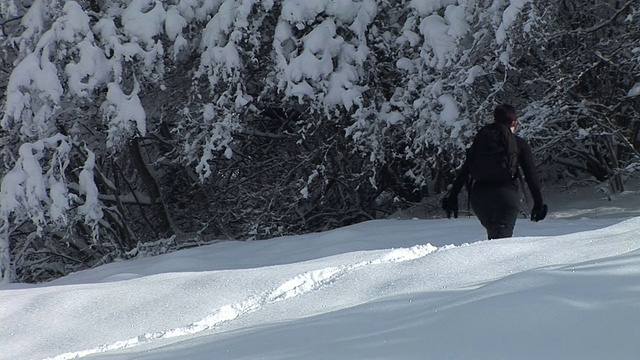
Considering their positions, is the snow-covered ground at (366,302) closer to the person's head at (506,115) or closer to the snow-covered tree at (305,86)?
the person's head at (506,115)

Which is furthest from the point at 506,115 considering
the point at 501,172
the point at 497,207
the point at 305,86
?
the point at 305,86

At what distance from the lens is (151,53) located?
972cm

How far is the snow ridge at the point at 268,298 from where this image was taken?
520 cm

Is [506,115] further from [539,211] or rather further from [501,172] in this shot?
[539,211]

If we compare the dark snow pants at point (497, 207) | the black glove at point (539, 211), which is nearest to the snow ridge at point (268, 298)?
the dark snow pants at point (497, 207)

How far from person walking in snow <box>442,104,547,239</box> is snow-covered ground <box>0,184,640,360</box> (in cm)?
39

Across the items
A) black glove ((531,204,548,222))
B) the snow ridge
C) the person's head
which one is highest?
the person's head

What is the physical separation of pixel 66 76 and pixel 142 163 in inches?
110

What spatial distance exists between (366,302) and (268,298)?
111 cm

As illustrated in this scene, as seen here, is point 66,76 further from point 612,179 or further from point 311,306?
point 612,179

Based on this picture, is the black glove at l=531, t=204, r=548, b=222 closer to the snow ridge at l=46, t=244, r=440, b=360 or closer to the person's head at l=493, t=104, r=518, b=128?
the person's head at l=493, t=104, r=518, b=128

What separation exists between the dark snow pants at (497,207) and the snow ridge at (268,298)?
471 mm

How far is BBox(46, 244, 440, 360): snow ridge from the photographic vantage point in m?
5.20

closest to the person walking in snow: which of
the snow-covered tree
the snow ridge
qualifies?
the snow ridge
